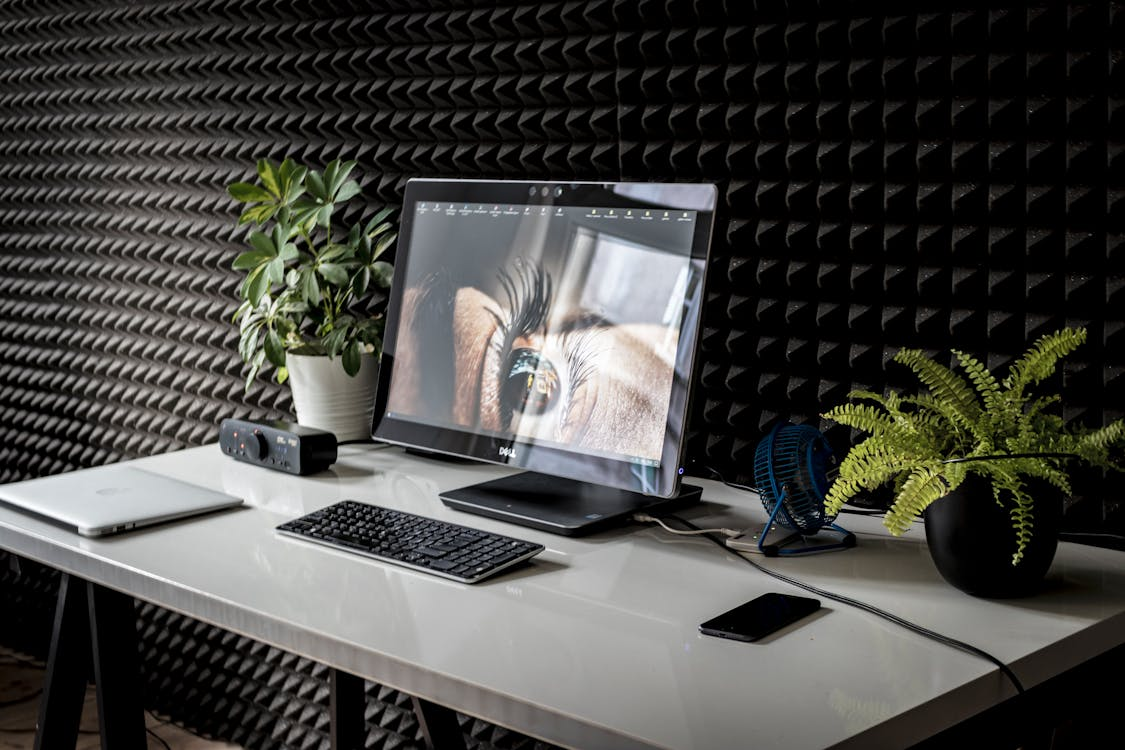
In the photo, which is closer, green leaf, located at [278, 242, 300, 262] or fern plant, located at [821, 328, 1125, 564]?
fern plant, located at [821, 328, 1125, 564]

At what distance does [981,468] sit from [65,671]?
52.5 inches

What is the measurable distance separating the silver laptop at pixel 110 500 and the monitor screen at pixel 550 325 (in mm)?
340

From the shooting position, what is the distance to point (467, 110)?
216 centimetres

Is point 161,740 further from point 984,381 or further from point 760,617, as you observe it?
point 984,381

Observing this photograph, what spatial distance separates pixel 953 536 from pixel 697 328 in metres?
0.44

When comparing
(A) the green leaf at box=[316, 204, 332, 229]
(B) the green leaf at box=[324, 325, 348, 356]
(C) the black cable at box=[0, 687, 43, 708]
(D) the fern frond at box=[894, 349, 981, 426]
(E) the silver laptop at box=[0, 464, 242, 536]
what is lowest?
(C) the black cable at box=[0, 687, 43, 708]

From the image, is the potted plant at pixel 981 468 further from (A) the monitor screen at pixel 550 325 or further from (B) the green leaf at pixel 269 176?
(B) the green leaf at pixel 269 176

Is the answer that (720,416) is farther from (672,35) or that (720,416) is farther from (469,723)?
(469,723)

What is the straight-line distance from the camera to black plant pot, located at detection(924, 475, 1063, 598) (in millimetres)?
1238

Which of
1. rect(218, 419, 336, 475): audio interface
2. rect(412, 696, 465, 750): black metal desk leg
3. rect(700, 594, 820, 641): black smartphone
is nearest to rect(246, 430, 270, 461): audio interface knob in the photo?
rect(218, 419, 336, 475): audio interface

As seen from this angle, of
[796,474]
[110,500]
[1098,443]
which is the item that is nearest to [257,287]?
[110,500]

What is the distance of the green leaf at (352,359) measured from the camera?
201 cm

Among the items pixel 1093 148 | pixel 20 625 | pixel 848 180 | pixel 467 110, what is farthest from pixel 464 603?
pixel 20 625

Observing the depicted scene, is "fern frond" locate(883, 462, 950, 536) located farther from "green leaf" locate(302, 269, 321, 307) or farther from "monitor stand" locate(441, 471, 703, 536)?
"green leaf" locate(302, 269, 321, 307)
